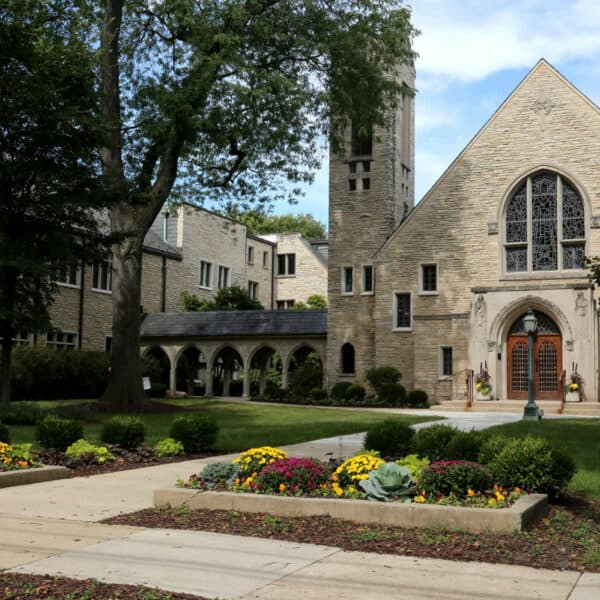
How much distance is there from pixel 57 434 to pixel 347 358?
2538 cm

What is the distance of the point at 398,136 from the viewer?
3978cm

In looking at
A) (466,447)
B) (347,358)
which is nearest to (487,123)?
(347,358)

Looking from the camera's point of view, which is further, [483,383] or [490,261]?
[490,261]

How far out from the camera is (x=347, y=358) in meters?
38.5

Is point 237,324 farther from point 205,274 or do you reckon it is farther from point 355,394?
point 205,274

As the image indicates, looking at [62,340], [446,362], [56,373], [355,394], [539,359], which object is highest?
[62,340]

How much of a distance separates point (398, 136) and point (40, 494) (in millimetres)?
32150

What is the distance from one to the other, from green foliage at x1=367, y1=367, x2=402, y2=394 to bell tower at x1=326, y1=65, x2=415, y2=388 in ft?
5.55

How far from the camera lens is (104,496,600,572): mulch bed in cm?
705

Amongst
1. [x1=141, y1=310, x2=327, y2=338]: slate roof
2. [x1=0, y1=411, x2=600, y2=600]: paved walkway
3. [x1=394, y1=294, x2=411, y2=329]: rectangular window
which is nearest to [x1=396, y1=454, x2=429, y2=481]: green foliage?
[x1=0, y1=411, x2=600, y2=600]: paved walkway

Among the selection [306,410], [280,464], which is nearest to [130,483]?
[280,464]

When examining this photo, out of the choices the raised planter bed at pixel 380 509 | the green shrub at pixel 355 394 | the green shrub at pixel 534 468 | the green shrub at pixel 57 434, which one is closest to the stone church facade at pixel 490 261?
the green shrub at pixel 355 394

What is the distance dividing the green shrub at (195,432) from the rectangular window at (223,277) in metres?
39.5

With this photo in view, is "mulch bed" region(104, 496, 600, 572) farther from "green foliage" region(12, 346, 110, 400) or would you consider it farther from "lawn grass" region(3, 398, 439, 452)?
"green foliage" region(12, 346, 110, 400)
